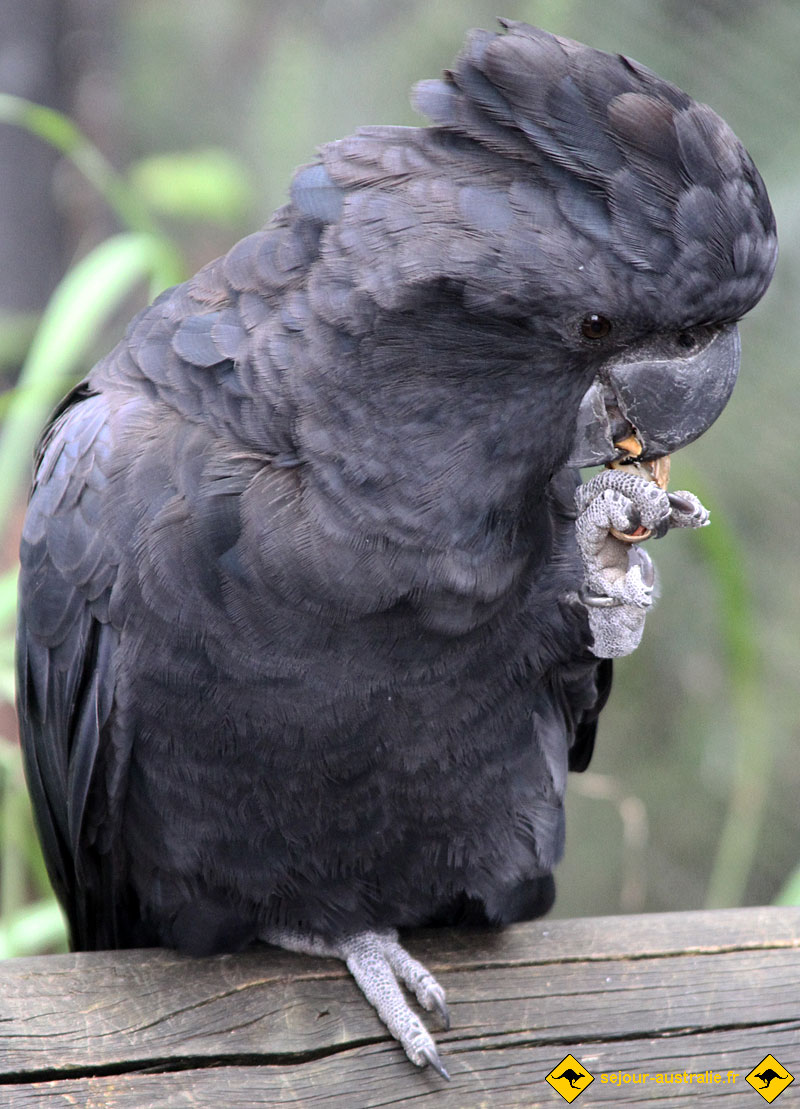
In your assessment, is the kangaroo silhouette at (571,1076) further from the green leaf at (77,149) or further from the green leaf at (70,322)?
the green leaf at (77,149)

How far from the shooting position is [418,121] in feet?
11.5

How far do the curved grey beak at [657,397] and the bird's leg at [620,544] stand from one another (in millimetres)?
72

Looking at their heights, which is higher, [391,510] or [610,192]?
[610,192]

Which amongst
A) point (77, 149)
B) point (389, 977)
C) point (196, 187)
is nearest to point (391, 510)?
point (389, 977)

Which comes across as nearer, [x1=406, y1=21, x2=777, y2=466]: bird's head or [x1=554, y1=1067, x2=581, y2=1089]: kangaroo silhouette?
[x1=406, y1=21, x2=777, y2=466]: bird's head

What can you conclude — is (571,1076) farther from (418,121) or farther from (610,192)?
(418,121)

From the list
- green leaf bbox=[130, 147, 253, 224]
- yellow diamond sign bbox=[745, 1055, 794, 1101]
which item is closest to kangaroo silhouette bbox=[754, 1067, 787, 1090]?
yellow diamond sign bbox=[745, 1055, 794, 1101]

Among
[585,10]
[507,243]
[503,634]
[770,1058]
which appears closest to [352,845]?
[503,634]

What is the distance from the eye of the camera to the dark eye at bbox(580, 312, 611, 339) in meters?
1.41

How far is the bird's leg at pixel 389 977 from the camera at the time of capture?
1.69m

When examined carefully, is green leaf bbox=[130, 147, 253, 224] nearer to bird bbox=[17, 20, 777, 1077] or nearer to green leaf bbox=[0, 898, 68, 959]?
bird bbox=[17, 20, 777, 1077]

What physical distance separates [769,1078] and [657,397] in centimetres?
108

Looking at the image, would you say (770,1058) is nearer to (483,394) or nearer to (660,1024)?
(660,1024)

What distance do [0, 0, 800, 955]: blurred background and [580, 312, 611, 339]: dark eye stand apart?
102 cm
